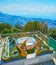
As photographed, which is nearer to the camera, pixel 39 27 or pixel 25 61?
pixel 25 61

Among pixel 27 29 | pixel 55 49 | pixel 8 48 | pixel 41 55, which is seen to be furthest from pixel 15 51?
pixel 27 29

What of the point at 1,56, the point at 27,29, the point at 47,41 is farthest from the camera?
the point at 27,29

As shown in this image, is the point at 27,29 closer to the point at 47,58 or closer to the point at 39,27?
the point at 39,27

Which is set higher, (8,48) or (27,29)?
(8,48)

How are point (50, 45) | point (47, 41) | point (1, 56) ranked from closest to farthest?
point (1, 56) < point (50, 45) < point (47, 41)

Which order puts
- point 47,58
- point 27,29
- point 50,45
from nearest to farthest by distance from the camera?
point 47,58 → point 50,45 → point 27,29

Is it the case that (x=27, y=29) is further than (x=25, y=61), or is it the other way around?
(x=27, y=29)

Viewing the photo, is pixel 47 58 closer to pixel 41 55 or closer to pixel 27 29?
pixel 41 55

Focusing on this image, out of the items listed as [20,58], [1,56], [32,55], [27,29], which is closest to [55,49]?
[32,55]

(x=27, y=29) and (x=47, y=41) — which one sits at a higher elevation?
(x=47, y=41)
